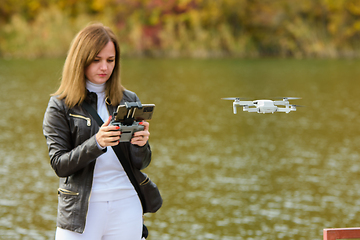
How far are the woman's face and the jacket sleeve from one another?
0.18 meters

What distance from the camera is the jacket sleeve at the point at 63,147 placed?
6.68 ft

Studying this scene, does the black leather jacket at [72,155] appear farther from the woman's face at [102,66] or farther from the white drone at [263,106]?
the white drone at [263,106]

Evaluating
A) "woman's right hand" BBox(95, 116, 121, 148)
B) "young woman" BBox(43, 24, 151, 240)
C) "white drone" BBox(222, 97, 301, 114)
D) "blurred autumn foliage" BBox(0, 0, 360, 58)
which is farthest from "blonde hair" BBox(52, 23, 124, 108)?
"blurred autumn foliage" BBox(0, 0, 360, 58)

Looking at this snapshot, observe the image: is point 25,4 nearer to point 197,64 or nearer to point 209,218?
point 197,64

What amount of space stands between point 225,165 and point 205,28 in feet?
134

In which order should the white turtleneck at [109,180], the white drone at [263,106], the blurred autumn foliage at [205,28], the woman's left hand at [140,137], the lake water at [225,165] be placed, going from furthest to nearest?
the blurred autumn foliage at [205,28]
the lake water at [225,165]
the white turtleneck at [109,180]
the woman's left hand at [140,137]
the white drone at [263,106]

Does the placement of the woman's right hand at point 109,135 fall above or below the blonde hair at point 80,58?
below

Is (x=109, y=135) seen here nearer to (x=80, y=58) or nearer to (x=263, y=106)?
(x=80, y=58)

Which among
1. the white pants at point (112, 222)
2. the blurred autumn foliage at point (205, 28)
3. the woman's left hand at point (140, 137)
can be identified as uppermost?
the blurred autumn foliage at point (205, 28)

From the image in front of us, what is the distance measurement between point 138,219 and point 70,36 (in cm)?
4896

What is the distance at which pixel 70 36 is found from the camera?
162 ft

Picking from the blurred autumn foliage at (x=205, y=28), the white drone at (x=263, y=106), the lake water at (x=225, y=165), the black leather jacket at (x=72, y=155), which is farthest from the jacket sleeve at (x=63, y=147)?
the blurred autumn foliage at (x=205, y=28)

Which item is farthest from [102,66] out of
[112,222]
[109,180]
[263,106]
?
[263,106]

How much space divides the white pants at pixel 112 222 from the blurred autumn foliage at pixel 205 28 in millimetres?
48144
